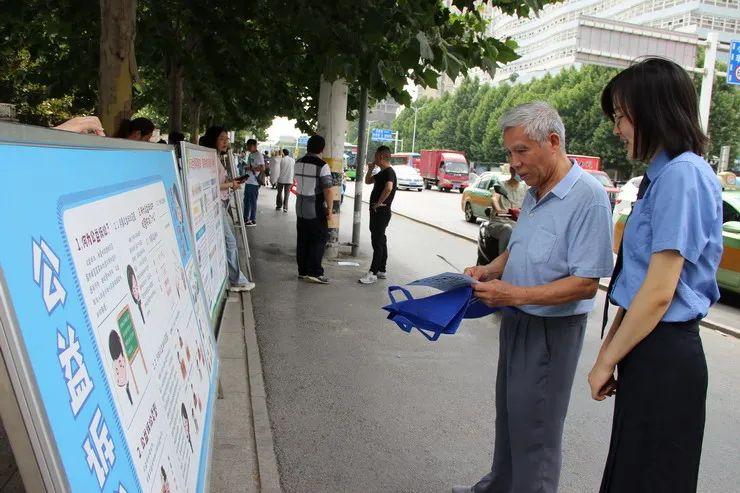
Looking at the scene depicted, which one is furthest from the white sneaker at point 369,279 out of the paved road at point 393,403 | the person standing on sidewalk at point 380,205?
the paved road at point 393,403

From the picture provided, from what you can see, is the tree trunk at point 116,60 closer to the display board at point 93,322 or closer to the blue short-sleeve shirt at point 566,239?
the display board at point 93,322

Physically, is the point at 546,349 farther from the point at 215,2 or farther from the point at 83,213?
the point at 215,2

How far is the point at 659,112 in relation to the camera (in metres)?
1.98

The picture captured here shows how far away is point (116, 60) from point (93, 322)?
3.71 m

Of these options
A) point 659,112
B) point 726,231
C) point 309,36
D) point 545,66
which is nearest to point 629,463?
point 659,112

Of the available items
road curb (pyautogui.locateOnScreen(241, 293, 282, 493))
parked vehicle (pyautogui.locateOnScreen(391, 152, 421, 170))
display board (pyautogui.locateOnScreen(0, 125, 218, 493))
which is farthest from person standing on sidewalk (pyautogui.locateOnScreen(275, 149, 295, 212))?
parked vehicle (pyautogui.locateOnScreen(391, 152, 421, 170))

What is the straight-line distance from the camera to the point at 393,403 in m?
4.61

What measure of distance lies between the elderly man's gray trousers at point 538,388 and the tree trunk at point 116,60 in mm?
3258

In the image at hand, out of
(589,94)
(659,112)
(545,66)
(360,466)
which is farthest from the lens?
(545,66)

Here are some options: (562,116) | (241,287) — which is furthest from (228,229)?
(562,116)

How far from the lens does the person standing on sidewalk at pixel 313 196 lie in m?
8.36

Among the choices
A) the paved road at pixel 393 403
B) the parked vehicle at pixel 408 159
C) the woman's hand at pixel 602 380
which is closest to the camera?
the woman's hand at pixel 602 380

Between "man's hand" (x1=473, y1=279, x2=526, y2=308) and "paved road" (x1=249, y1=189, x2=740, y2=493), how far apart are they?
1.43m

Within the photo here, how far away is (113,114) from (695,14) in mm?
67852
